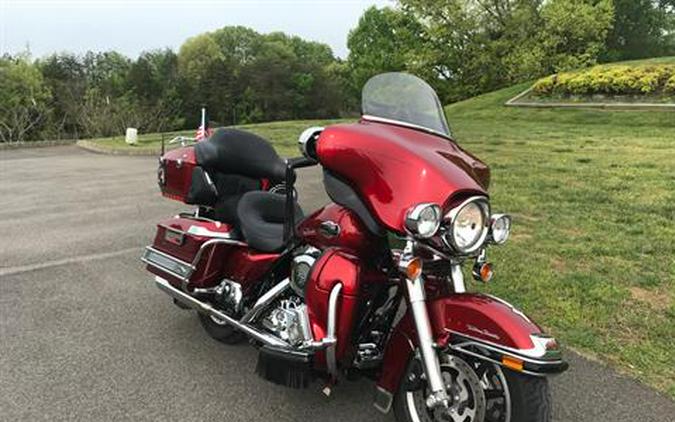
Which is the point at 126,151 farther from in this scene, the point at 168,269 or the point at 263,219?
the point at 263,219

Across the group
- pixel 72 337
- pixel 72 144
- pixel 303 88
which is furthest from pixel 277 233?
pixel 303 88

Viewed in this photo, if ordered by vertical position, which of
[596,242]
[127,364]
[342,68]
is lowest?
[127,364]

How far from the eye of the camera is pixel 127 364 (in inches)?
146

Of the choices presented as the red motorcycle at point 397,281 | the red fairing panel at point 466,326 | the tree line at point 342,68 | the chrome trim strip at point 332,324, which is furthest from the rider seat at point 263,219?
the tree line at point 342,68

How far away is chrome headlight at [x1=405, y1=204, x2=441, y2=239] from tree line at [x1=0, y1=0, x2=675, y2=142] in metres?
24.1

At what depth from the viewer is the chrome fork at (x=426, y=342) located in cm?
249

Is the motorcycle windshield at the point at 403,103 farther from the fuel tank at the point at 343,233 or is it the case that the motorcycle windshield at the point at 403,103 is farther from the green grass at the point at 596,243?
the green grass at the point at 596,243

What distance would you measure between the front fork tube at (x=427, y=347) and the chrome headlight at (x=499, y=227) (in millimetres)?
386

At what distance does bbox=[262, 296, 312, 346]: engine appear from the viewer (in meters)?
2.94

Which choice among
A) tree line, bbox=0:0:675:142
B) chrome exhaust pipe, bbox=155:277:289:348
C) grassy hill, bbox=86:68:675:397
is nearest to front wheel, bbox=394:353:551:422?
chrome exhaust pipe, bbox=155:277:289:348

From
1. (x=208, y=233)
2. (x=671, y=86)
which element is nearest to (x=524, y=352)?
(x=208, y=233)

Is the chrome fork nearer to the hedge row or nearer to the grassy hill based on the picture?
the grassy hill

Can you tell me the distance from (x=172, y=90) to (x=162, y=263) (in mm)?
37390

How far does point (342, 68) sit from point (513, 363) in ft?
181
